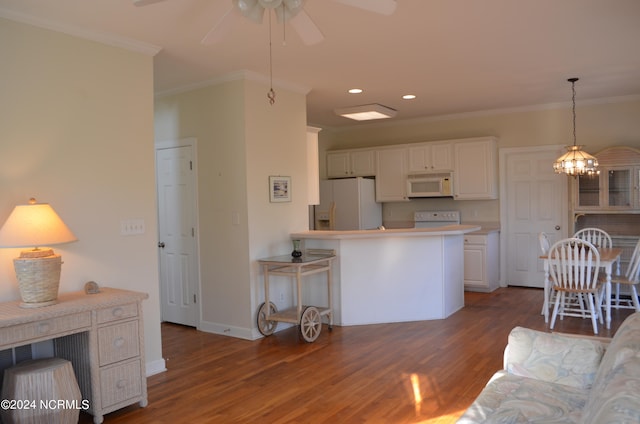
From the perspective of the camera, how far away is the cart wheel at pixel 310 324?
4551mm

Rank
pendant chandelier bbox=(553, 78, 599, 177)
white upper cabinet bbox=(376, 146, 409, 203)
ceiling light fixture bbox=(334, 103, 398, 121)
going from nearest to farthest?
pendant chandelier bbox=(553, 78, 599, 177), ceiling light fixture bbox=(334, 103, 398, 121), white upper cabinet bbox=(376, 146, 409, 203)

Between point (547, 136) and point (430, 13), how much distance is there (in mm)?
4228

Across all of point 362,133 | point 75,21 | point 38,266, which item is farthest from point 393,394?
point 362,133

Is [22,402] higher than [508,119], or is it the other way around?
[508,119]

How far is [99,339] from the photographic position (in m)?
3.01

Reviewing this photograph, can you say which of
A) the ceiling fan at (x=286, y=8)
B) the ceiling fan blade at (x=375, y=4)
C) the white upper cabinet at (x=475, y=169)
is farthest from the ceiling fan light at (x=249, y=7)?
the white upper cabinet at (x=475, y=169)

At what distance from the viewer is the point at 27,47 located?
3180 mm

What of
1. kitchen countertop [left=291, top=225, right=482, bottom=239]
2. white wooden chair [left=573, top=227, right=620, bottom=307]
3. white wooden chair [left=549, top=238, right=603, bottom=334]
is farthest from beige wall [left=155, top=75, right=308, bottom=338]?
white wooden chair [left=573, top=227, right=620, bottom=307]

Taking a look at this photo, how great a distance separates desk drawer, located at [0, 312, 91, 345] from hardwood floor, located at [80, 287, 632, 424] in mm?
686

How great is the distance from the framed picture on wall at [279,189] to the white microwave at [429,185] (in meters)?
2.88

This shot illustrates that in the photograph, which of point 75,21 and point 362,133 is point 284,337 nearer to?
point 75,21

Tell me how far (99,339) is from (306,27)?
2.21m

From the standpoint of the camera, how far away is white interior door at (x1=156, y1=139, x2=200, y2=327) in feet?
16.9

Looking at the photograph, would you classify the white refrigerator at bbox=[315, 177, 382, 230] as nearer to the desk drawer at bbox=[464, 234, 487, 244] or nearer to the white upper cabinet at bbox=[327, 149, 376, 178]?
the white upper cabinet at bbox=[327, 149, 376, 178]
